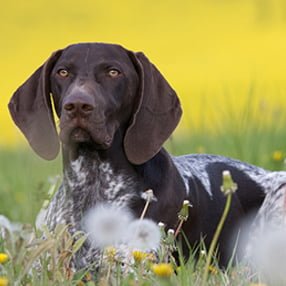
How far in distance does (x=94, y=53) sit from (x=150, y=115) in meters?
0.59

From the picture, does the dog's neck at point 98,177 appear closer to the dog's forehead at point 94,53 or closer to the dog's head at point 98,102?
the dog's head at point 98,102

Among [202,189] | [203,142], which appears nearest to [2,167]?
[203,142]

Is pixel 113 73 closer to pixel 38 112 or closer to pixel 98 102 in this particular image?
pixel 98 102

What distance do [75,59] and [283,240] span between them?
2.65 metres

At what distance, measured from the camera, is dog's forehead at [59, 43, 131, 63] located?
22.2 ft

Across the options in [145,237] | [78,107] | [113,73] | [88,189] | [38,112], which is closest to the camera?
[145,237]

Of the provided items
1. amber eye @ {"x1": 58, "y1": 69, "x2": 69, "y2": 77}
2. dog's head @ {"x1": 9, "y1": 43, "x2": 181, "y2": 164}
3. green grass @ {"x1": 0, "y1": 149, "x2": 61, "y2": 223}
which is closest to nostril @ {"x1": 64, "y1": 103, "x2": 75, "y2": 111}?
dog's head @ {"x1": 9, "y1": 43, "x2": 181, "y2": 164}

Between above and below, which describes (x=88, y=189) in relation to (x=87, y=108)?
below

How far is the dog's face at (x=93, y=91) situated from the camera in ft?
20.7

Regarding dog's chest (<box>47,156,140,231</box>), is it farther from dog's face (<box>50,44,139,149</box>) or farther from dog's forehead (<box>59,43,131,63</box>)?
dog's forehead (<box>59,43,131,63</box>)

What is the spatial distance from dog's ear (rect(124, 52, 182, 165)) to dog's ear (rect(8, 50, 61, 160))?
626mm

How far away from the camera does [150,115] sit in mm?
6984

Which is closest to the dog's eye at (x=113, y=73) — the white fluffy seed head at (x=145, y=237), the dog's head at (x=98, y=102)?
the dog's head at (x=98, y=102)

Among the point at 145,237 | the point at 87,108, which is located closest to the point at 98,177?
the point at 87,108
